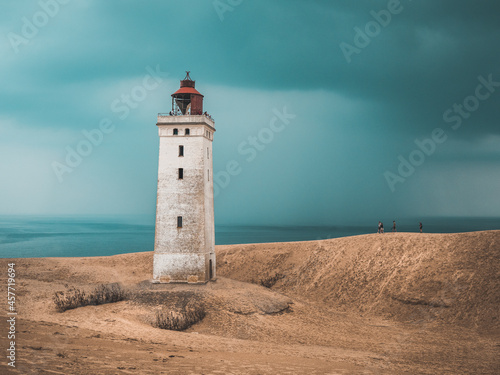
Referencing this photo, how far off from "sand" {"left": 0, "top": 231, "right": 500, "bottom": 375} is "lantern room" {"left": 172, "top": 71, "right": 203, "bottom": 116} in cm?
1208

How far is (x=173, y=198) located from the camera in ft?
93.0

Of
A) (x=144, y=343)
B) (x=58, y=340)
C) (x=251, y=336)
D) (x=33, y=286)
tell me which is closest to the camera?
(x=58, y=340)

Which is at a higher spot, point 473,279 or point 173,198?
point 173,198

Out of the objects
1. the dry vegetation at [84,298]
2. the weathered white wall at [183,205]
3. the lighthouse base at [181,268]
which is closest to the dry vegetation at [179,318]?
the dry vegetation at [84,298]

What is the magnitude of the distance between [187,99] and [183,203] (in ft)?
25.4

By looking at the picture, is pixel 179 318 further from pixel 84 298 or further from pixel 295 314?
pixel 295 314

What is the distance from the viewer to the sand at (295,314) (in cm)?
1354

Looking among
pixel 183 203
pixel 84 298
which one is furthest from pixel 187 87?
pixel 84 298

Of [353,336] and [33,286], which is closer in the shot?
[353,336]

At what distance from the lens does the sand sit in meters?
13.5

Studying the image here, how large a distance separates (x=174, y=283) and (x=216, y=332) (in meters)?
7.52

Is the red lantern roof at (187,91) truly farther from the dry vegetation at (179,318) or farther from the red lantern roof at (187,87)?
the dry vegetation at (179,318)

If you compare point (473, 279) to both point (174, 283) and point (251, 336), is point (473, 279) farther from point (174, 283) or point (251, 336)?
point (174, 283)

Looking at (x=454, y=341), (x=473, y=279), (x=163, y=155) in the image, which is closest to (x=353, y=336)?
(x=454, y=341)
